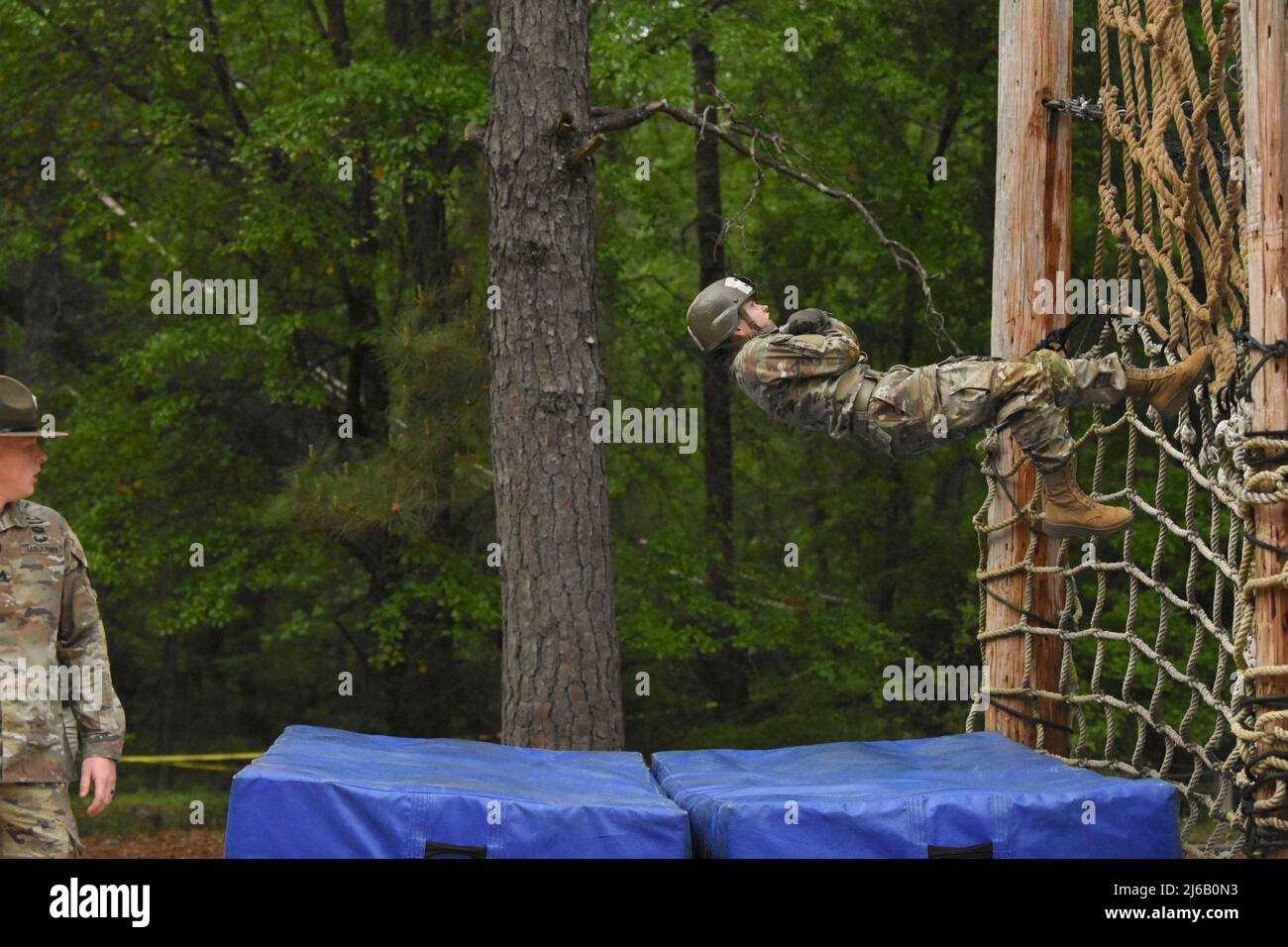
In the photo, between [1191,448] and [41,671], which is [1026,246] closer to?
[1191,448]

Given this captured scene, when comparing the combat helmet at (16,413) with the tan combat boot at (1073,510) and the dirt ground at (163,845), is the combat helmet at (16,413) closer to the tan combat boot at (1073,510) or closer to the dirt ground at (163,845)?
the tan combat boot at (1073,510)

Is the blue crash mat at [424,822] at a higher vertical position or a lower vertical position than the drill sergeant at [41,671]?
lower

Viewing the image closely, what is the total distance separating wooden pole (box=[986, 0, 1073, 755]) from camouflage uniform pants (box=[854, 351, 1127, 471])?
0.73 metres

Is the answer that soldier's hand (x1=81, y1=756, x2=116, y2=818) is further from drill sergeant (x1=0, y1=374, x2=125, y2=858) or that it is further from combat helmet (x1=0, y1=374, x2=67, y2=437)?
combat helmet (x1=0, y1=374, x2=67, y2=437)

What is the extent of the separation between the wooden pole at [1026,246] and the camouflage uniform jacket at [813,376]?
94cm

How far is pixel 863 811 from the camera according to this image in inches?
131

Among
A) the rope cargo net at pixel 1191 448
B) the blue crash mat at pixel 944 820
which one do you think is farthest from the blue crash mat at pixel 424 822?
the rope cargo net at pixel 1191 448

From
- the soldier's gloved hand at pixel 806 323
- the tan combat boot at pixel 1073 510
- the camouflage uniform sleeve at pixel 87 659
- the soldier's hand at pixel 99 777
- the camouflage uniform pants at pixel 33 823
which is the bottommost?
the camouflage uniform pants at pixel 33 823

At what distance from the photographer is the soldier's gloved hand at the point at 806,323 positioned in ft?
14.5

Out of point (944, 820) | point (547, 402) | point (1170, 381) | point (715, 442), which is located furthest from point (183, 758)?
point (944, 820)

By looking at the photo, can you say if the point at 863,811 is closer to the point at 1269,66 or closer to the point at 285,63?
the point at 1269,66

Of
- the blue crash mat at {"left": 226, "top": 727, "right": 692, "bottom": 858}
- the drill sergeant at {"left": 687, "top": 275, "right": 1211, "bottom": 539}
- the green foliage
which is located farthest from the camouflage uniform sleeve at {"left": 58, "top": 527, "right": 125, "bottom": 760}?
the green foliage

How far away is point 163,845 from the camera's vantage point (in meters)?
12.6

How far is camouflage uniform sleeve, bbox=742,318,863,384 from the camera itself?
4395mm
